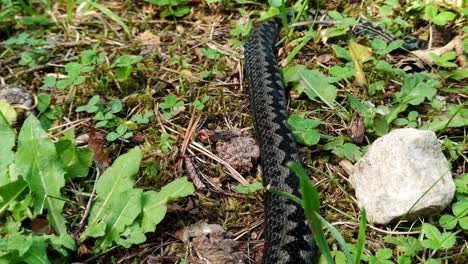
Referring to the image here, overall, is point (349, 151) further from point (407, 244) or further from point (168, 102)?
point (168, 102)

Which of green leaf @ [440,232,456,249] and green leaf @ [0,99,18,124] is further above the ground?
green leaf @ [0,99,18,124]

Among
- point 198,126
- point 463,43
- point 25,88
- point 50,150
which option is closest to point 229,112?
point 198,126

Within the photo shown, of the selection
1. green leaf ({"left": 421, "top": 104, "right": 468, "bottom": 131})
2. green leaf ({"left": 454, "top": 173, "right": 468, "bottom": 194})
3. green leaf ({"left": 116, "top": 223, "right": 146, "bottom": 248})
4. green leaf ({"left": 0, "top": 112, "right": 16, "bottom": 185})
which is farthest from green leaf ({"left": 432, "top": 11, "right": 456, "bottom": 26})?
green leaf ({"left": 0, "top": 112, "right": 16, "bottom": 185})

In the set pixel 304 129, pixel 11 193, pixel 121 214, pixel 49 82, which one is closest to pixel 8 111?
pixel 49 82

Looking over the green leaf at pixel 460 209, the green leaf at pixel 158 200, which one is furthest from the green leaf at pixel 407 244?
the green leaf at pixel 158 200

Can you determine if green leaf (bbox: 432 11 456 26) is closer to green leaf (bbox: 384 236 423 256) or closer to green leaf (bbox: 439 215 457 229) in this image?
green leaf (bbox: 439 215 457 229)

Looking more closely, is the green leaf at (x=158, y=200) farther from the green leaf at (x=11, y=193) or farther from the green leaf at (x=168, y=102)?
the green leaf at (x=168, y=102)
